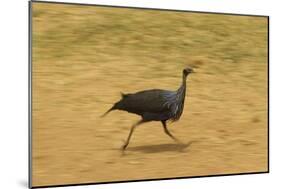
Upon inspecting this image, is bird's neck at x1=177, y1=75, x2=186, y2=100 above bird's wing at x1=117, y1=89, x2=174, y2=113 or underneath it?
above

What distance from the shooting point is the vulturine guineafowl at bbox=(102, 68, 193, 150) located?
3889 millimetres

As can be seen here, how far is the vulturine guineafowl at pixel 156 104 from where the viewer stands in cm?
389

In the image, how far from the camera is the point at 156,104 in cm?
400

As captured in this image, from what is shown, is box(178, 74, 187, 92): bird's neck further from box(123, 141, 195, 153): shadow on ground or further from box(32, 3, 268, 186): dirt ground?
box(123, 141, 195, 153): shadow on ground

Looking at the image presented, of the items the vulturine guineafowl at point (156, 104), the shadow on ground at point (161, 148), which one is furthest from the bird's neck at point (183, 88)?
the shadow on ground at point (161, 148)

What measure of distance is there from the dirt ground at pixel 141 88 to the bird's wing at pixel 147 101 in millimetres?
48

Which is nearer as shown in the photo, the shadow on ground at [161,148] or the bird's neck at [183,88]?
the shadow on ground at [161,148]

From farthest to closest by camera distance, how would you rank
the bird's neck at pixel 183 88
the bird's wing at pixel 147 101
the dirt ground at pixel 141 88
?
the bird's neck at pixel 183 88, the bird's wing at pixel 147 101, the dirt ground at pixel 141 88

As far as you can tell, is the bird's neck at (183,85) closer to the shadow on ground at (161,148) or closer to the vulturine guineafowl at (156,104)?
the vulturine guineafowl at (156,104)

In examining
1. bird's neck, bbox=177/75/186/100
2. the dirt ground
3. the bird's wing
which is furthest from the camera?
bird's neck, bbox=177/75/186/100

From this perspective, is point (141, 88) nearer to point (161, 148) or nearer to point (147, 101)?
point (147, 101)

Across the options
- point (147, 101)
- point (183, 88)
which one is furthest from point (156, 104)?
point (183, 88)

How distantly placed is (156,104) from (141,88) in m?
0.18

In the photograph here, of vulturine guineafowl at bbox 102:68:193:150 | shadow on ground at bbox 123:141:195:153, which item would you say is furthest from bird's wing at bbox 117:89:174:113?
shadow on ground at bbox 123:141:195:153
